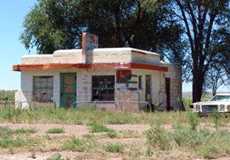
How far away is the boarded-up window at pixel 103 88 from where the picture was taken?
43.1 metres

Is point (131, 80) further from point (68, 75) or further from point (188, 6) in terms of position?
point (188, 6)

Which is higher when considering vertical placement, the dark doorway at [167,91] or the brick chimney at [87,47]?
the brick chimney at [87,47]

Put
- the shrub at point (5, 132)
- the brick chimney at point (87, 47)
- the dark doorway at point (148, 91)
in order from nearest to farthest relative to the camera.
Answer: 1. the shrub at point (5, 132)
2. the brick chimney at point (87, 47)
3. the dark doorway at point (148, 91)

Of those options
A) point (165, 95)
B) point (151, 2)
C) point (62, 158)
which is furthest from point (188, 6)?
point (62, 158)

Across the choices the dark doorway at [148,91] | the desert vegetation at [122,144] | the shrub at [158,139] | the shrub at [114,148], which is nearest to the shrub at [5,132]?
the desert vegetation at [122,144]

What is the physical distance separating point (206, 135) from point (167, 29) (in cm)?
3826

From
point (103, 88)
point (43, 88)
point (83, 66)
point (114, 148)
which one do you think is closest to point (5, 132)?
point (114, 148)

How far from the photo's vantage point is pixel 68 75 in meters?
44.8

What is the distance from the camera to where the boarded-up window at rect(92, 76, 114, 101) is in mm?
43084

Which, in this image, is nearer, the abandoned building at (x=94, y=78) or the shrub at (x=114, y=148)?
the shrub at (x=114, y=148)

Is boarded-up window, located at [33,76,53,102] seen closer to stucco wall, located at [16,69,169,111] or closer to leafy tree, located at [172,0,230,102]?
stucco wall, located at [16,69,169,111]

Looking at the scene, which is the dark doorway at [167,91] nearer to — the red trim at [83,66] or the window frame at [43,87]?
the red trim at [83,66]

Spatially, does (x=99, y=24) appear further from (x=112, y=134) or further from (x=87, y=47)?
(x=112, y=134)

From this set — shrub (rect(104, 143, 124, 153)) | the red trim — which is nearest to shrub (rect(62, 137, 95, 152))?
shrub (rect(104, 143, 124, 153))
